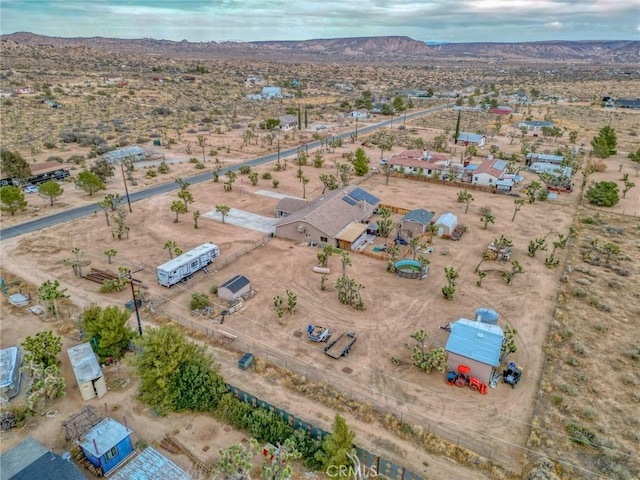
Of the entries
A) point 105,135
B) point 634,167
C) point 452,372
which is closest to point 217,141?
point 105,135

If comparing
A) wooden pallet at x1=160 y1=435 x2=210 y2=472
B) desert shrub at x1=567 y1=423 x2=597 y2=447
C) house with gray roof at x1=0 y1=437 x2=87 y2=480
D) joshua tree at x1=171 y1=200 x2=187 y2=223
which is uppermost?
joshua tree at x1=171 y1=200 x2=187 y2=223

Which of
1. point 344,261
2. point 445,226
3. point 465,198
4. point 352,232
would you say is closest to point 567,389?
point 344,261

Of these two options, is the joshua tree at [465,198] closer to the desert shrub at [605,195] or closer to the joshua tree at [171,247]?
the desert shrub at [605,195]

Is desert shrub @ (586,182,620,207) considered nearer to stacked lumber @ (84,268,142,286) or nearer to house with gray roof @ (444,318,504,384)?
house with gray roof @ (444,318,504,384)

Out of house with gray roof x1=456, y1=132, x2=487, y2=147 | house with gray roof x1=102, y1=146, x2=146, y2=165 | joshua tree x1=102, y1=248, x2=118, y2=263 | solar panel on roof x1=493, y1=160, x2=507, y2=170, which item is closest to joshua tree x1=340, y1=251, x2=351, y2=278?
joshua tree x1=102, y1=248, x2=118, y2=263

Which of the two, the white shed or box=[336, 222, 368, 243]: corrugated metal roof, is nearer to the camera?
box=[336, 222, 368, 243]: corrugated metal roof

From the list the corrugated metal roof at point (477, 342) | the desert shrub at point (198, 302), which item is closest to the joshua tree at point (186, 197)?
the desert shrub at point (198, 302)

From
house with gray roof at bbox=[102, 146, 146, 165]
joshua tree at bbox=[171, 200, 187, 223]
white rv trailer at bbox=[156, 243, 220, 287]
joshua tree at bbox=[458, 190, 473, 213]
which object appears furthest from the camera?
house with gray roof at bbox=[102, 146, 146, 165]
